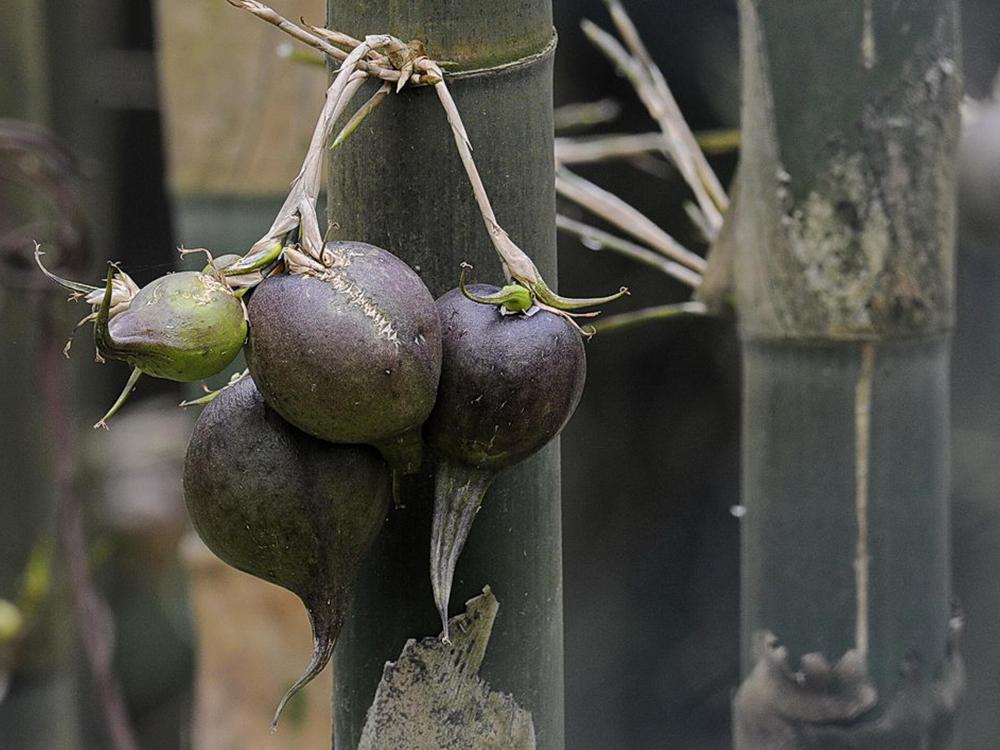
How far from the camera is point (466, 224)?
1.47 ft

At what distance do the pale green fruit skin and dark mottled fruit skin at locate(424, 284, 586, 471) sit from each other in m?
0.06

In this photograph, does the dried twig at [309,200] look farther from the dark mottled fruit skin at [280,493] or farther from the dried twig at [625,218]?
the dried twig at [625,218]

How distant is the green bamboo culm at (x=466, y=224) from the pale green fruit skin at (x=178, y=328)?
91 mm

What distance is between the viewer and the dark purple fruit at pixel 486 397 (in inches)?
15.7

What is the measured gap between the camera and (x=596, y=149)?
89 centimetres

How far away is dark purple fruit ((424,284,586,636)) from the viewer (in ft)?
1.31

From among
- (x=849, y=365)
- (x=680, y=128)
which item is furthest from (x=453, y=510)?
(x=680, y=128)

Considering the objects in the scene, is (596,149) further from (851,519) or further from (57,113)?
(57,113)

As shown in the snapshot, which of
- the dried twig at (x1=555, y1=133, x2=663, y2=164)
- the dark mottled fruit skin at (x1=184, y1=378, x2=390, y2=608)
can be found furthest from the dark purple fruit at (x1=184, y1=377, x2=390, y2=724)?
the dried twig at (x1=555, y1=133, x2=663, y2=164)

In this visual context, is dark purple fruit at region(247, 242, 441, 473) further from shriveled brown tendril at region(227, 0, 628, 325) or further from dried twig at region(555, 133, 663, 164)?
dried twig at region(555, 133, 663, 164)

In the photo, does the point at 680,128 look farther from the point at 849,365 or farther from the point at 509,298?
the point at 509,298

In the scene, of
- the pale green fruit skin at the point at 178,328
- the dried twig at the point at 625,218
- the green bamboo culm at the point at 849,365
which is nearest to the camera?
the pale green fruit skin at the point at 178,328

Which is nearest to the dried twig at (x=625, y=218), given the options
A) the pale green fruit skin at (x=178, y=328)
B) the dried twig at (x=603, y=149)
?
the dried twig at (x=603, y=149)

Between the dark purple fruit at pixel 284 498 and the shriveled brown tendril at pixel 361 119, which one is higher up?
the shriveled brown tendril at pixel 361 119
